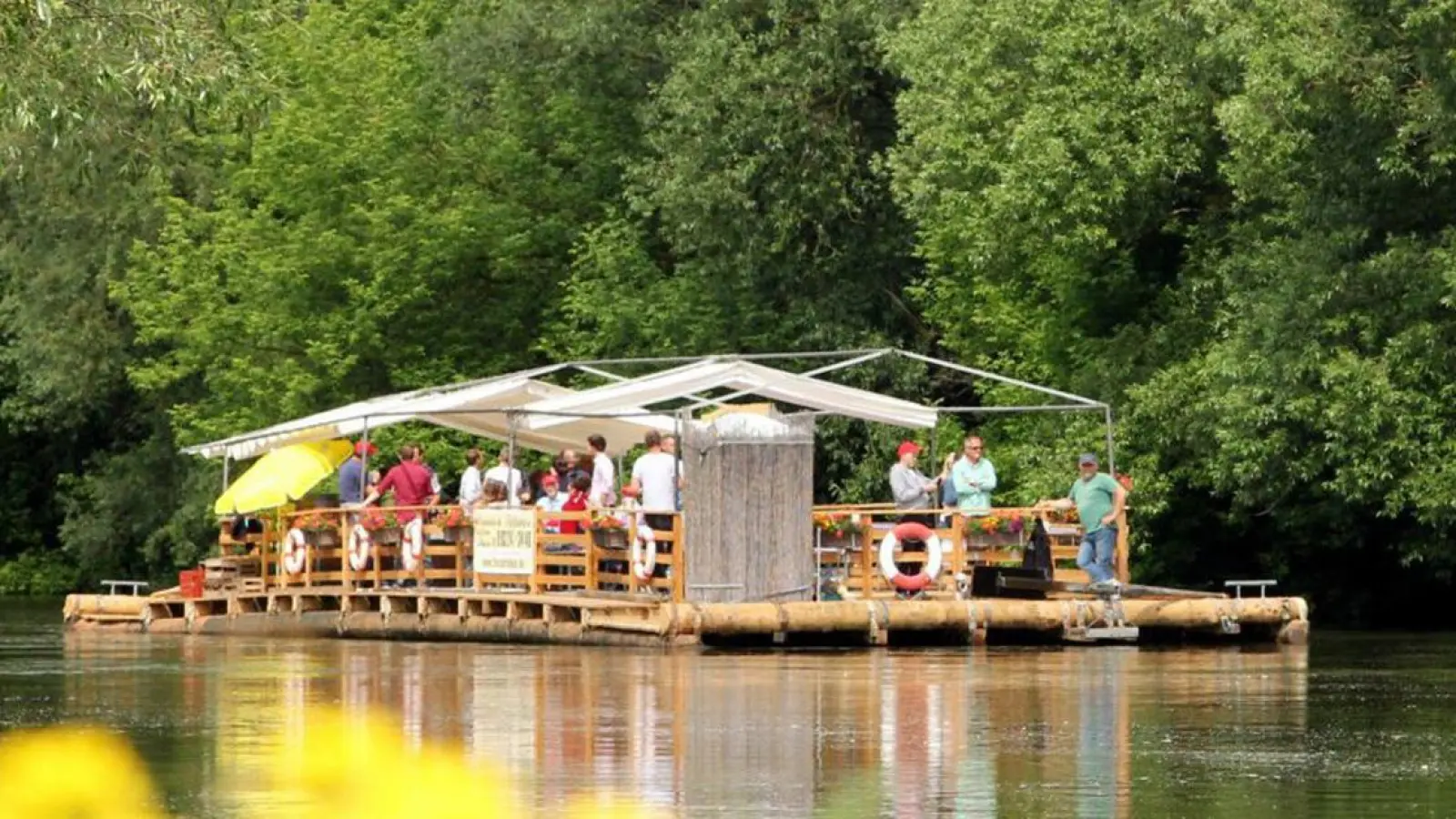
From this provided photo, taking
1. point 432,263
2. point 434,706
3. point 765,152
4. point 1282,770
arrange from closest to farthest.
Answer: point 1282,770 < point 434,706 < point 765,152 < point 432,263

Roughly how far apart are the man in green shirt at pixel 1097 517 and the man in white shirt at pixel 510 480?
536 cm

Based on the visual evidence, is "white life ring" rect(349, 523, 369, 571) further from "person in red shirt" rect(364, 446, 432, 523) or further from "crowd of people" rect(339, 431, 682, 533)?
"person in red shirt" rect(364, 446, 432, 523)

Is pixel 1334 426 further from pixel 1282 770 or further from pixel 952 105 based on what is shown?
pixel 1282 770

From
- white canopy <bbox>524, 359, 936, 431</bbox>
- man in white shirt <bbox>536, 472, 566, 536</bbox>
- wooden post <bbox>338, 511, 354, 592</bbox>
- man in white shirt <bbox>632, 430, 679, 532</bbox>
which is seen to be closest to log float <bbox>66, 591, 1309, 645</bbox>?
wooden post <bbox>338, 511, 354, 592</bbox>

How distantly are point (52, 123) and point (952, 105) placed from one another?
2266 cm

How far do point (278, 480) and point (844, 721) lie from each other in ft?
57.3

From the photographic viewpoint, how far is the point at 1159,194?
42688 mm

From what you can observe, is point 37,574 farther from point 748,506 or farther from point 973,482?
point 748,506

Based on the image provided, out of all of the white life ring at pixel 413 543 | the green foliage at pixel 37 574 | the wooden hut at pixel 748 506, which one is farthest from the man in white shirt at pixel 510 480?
the green foliage at pixel 37 574

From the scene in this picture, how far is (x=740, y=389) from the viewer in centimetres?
3172

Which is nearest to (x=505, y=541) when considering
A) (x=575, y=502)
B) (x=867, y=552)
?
(x=575, y=502)

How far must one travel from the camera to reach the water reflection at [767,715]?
14.4 meters

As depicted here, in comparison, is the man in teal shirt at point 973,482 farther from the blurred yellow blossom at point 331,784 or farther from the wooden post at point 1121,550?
the blurred yellow blossom at point 331,784

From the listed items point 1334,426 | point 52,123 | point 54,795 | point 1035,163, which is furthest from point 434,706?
point 1035,163
